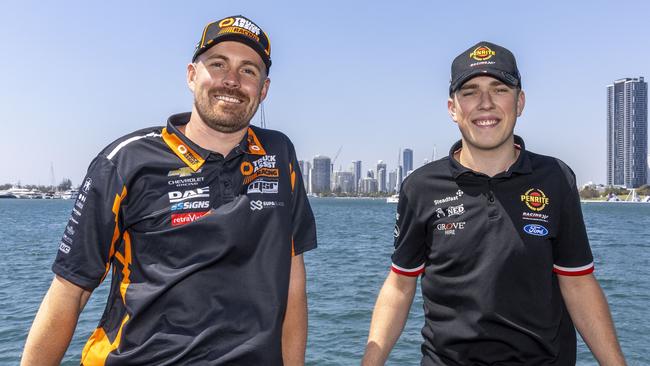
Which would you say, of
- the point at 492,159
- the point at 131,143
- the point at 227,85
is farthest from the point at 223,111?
the point at 492,159

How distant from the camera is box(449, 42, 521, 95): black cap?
10.1ft

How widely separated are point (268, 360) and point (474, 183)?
1.64 meters

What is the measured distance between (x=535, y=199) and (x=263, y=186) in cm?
165

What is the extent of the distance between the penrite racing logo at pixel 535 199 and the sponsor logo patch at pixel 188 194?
6.22 ft

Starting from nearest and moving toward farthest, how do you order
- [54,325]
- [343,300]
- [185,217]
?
[54,325] < [185,217] < [343,300]

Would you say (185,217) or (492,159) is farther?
(492,159)

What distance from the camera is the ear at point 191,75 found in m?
2.94

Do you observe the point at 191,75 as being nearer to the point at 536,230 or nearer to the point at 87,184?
the point at 87,184

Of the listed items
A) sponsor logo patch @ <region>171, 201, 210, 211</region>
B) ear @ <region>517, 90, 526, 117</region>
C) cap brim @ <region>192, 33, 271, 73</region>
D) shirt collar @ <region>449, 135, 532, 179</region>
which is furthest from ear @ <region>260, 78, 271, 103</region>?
ear @ <region>517, 90, 526, 117</region>

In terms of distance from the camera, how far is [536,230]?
3049 mm

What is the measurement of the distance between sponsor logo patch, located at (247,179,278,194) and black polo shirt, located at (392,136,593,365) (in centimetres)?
97

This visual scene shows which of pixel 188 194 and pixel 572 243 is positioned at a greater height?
pixel 188 194

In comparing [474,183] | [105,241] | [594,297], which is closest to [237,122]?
[105,241]

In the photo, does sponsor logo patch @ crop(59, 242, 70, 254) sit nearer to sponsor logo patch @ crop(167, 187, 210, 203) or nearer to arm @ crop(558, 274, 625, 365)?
sponsor logo patch @ crop(167, 187, 210, 203)
